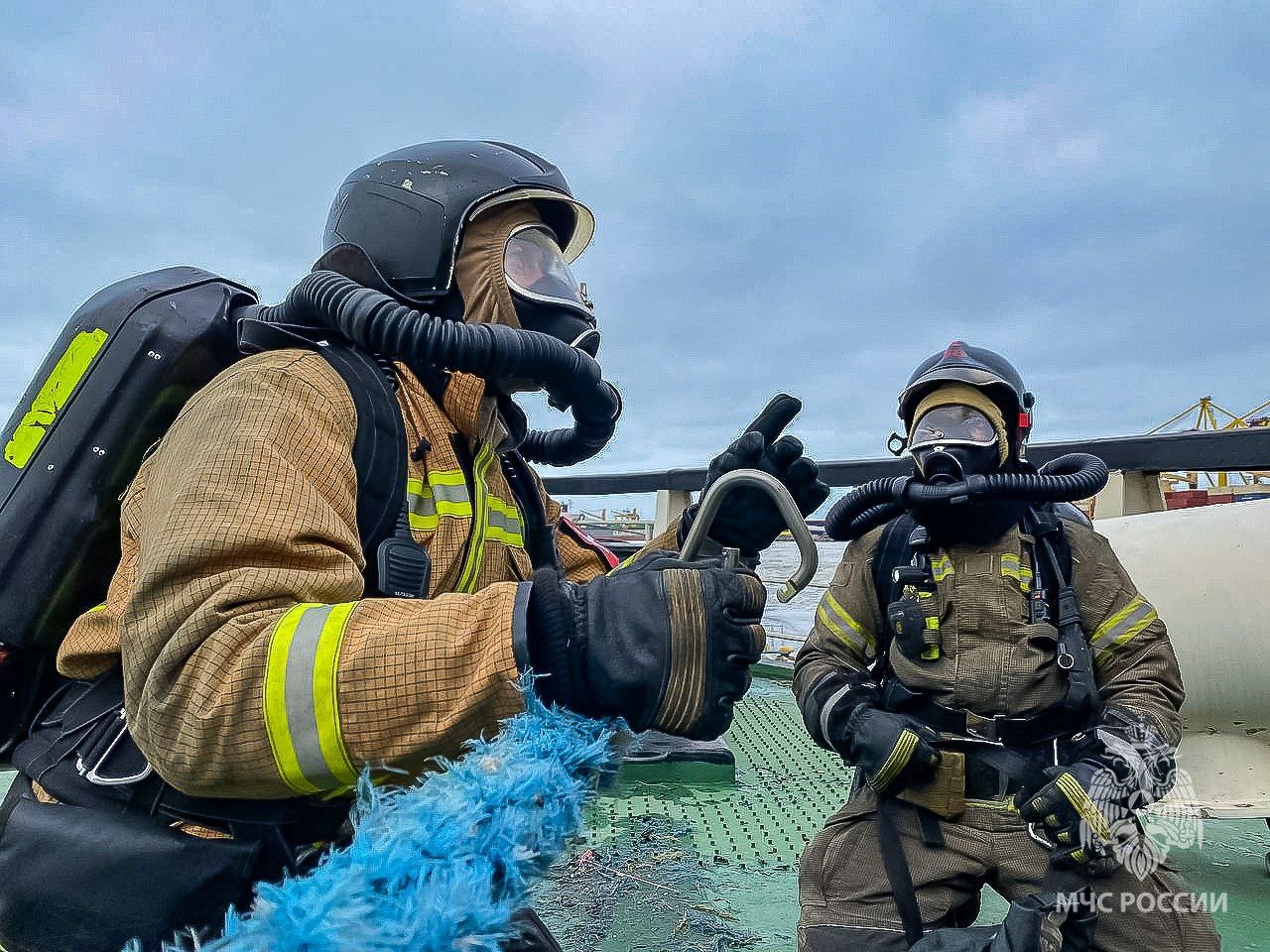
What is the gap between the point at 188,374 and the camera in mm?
1425

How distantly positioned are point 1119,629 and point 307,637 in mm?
2305

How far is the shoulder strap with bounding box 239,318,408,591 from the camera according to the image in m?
1.28

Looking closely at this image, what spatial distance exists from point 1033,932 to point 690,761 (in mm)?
2162

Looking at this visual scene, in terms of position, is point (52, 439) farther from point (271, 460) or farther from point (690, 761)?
point (690, 761)

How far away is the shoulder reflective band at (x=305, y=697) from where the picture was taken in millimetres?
938

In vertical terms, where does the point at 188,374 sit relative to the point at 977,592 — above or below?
above

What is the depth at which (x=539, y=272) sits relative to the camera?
1670 mm

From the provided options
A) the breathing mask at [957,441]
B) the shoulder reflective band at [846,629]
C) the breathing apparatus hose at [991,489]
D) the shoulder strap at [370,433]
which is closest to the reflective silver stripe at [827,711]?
the shoulder reflective band at [846,629]

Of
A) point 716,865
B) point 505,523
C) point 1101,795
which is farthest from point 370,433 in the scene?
point 716,865

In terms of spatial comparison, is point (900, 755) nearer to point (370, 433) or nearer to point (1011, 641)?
point (1011, 641)

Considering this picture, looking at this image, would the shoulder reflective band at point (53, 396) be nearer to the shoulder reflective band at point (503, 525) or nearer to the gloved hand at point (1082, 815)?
the shoulder reflective band at point (503, 525)

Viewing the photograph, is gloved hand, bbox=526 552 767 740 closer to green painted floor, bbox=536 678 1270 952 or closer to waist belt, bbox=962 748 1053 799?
green painted floor, bbox=536 678 1270 952

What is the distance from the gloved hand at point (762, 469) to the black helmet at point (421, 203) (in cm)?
67

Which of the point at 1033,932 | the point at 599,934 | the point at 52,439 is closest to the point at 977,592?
the point at 1033,932
